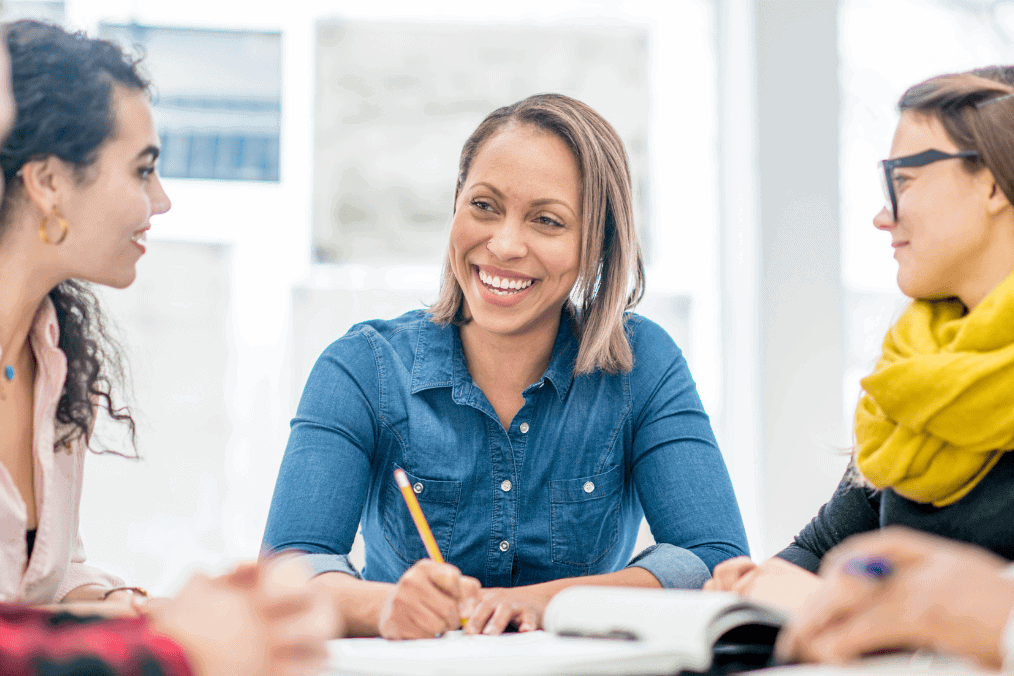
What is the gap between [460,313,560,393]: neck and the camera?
1536 mm

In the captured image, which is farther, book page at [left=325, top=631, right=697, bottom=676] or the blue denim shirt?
the blue denim shirt

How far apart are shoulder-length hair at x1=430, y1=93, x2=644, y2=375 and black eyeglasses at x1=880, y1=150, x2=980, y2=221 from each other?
481mm

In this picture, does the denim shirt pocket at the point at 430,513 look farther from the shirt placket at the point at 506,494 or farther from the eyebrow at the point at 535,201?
the eyebrow at the point at 535,201

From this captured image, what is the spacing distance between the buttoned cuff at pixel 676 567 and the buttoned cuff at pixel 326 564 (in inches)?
16.2

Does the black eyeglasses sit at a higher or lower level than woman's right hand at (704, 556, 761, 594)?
higher

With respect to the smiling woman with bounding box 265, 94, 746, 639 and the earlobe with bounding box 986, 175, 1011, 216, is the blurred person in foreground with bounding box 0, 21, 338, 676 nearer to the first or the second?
the smiling woman with bounding box 265, 94, 746, 639

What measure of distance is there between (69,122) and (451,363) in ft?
2.24

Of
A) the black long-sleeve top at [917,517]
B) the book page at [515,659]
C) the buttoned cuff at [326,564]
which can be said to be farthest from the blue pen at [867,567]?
the buttoned cuff at [326,564]

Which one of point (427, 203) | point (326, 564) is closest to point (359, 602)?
point (326, 564)

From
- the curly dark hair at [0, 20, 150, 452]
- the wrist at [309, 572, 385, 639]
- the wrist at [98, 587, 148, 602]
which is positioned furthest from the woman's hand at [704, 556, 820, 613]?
the curly dark hair at [0, 20, 150, 452]

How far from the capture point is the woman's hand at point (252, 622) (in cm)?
57

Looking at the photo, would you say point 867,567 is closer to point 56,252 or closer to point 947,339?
point 947,339

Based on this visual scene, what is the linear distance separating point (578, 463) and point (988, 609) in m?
0.86

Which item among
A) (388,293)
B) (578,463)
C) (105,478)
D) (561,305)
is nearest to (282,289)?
(388,293)
